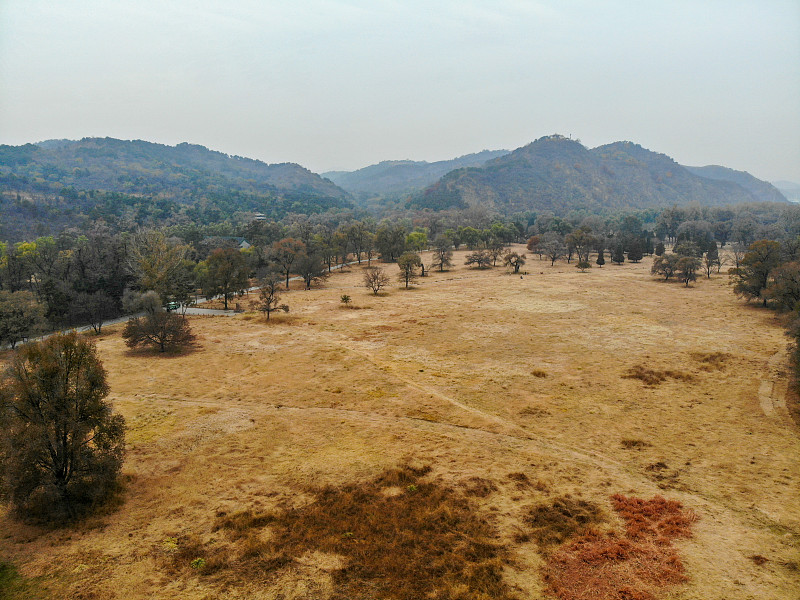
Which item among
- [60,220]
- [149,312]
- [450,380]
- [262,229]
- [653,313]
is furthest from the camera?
[60,220]

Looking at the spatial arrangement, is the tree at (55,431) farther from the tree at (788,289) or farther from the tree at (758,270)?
the tree at (758,270)

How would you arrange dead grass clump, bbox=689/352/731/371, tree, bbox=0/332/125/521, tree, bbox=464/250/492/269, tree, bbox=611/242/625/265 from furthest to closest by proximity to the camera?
tree, bbox=611/242/625/265
tree, bbox=464/250/492/269
dead grass clump, bbox=689/352/731/371
tree, bbox=0/332/125/521

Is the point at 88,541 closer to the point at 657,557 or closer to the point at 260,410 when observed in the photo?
the point at 260,410

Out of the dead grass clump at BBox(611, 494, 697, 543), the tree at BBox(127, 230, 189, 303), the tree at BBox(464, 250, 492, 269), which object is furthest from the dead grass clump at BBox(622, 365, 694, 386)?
the tree at BBox(464, 250, 492, 269)

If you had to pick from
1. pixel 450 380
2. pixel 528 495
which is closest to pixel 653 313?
pixel 450 380

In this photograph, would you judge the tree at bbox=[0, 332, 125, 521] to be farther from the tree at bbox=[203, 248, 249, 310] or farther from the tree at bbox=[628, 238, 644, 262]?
the tree at bbox=[628, 238, 644, 262]

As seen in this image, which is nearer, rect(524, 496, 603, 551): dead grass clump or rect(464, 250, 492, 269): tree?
rect(524, 496, 603, 551): dead grass clump

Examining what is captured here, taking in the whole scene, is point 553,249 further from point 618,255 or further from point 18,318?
point 18,318
